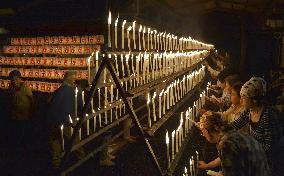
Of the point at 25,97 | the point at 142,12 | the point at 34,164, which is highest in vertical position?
the point at 142,12

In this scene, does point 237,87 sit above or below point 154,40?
below

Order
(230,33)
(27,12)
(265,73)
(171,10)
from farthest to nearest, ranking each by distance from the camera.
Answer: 1. (230,33)
2. (265,73)
3. (171,10)
4. (27,12)

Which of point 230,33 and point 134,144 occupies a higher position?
point 230,33

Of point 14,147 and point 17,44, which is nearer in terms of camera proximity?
point 14,147

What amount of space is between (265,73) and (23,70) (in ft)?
55.9

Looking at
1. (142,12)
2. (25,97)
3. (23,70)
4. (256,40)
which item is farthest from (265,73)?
(25,97)

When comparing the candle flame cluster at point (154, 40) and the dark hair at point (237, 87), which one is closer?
the candle flame cluster at point (154, 40)

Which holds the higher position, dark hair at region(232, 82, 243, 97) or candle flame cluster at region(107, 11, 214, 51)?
candle flame cluster at region(107, 11, 214, 51)

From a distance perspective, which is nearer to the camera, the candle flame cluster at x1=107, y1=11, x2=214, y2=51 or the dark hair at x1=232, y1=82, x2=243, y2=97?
the candle flame cluster at x1=107, y1=11, x2=214, y2=51

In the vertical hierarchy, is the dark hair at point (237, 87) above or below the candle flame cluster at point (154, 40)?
below

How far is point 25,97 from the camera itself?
31.6 feet

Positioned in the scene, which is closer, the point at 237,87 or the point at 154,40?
the point at 237,87

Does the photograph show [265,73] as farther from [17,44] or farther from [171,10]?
[17,44]

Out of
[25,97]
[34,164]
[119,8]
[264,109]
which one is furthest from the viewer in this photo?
[119,8]
